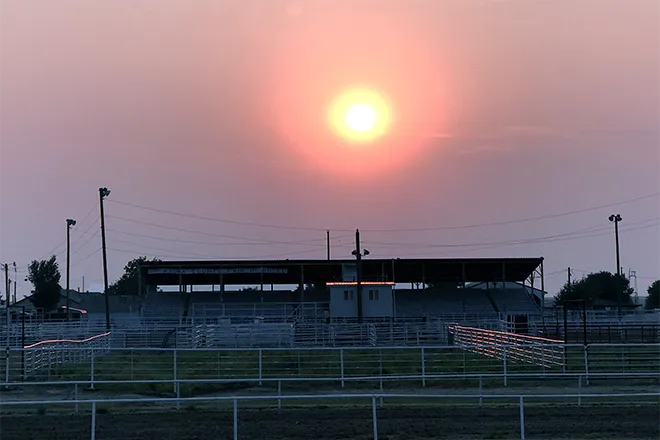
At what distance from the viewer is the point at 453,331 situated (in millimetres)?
44688

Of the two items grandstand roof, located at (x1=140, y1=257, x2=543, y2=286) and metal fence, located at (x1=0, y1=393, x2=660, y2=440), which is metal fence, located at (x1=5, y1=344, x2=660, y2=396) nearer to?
metal fence, located at (x1=0, y1=393, x2=660, y2=440)

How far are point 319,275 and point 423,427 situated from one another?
64.3 m

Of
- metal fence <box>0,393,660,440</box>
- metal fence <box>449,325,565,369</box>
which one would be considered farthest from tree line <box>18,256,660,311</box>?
metal fence <box>0,393,660,440</box>

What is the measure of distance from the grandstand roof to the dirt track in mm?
51800

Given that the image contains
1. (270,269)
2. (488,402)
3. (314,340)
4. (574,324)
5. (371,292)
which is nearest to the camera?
(488,402)

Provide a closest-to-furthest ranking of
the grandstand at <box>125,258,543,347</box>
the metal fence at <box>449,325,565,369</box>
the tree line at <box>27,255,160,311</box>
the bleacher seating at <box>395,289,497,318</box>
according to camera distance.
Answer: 1. the metal fence at <box>449,325,565,369</box>
2. the grandstand at <box>125,258,543,347</box>
3. the bleacher seating at <box>395,289,497,318</box>
4. the tree line at <box>27,255,160,311</box>

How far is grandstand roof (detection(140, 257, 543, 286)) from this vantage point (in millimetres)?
77188

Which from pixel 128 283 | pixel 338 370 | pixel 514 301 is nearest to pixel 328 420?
pixel 338 370

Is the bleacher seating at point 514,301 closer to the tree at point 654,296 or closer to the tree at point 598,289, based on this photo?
the tree at point 598,289

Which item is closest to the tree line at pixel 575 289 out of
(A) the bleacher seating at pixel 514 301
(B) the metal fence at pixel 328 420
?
(A) the bleacher seating at pixel 514 301

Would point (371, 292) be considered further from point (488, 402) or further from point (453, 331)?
point (488, 402)

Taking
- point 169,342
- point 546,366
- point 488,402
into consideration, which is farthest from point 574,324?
point 488,402

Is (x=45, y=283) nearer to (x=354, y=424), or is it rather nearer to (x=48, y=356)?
(x=48, y=356)

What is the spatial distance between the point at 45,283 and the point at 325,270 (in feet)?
162
